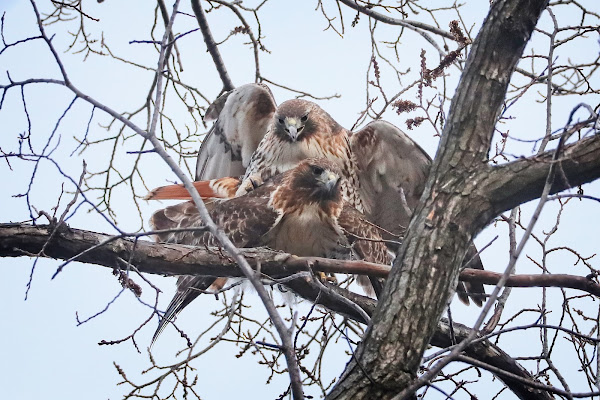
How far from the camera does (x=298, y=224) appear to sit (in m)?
4.10

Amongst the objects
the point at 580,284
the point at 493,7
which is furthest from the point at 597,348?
the point at 493,7

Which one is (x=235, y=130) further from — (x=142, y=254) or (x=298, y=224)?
(x=142, y=254)

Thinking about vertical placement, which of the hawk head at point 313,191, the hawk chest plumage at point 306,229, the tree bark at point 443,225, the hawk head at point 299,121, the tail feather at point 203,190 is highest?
the hawk head at point 299,121

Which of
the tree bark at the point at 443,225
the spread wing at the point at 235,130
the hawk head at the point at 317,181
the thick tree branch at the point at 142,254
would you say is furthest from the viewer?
the spread wing at the point at 235,130

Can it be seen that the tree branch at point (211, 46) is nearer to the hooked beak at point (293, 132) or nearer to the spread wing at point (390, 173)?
the hooked beak at point (293, 132)

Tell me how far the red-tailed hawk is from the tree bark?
1.39 metres

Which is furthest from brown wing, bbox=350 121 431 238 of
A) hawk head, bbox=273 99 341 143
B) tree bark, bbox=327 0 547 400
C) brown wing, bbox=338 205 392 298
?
tree bark, bbox=327 0 547 400

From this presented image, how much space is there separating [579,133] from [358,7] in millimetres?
2102

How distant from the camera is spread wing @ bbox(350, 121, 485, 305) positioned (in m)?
4.79

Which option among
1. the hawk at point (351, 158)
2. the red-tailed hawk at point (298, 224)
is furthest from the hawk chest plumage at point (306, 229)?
the hawk at point (351, 158)

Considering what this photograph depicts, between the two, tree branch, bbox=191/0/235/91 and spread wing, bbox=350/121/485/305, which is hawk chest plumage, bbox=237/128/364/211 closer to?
spread wing, bbox=350/121/485/305

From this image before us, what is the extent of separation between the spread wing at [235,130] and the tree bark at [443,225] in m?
2.54

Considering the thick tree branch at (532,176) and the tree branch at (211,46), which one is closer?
the thick tree branch at (532,176)

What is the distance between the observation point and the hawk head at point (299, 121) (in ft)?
16.0
